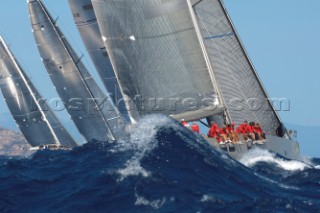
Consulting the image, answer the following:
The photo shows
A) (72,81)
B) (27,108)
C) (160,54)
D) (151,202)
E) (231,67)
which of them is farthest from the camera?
(27,108)

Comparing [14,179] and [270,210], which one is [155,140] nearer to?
[14,179]

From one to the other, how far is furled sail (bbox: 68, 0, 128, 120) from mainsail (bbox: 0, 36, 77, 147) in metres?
8.89

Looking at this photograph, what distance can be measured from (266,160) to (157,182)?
10.0m

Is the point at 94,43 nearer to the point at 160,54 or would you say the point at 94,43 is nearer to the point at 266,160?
the point at 160,54

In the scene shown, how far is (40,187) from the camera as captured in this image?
1691 centimetres

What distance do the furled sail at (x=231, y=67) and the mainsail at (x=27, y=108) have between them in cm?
1793

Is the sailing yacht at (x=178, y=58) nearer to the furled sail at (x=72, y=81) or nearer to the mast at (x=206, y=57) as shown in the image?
the mast at (x=206, y=57)

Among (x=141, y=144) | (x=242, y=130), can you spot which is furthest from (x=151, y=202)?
(x=242, y=130)

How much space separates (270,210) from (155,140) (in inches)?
238

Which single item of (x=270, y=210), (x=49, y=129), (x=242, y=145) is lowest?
(x=49, y=129)

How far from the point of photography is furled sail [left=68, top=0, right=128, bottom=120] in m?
33.8

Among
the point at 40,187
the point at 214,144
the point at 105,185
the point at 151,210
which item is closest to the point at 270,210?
the point at 151,210

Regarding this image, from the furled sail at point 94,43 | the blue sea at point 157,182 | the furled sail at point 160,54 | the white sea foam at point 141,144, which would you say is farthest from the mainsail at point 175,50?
the furled sail at point 94,43

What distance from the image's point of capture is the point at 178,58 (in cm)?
2662
